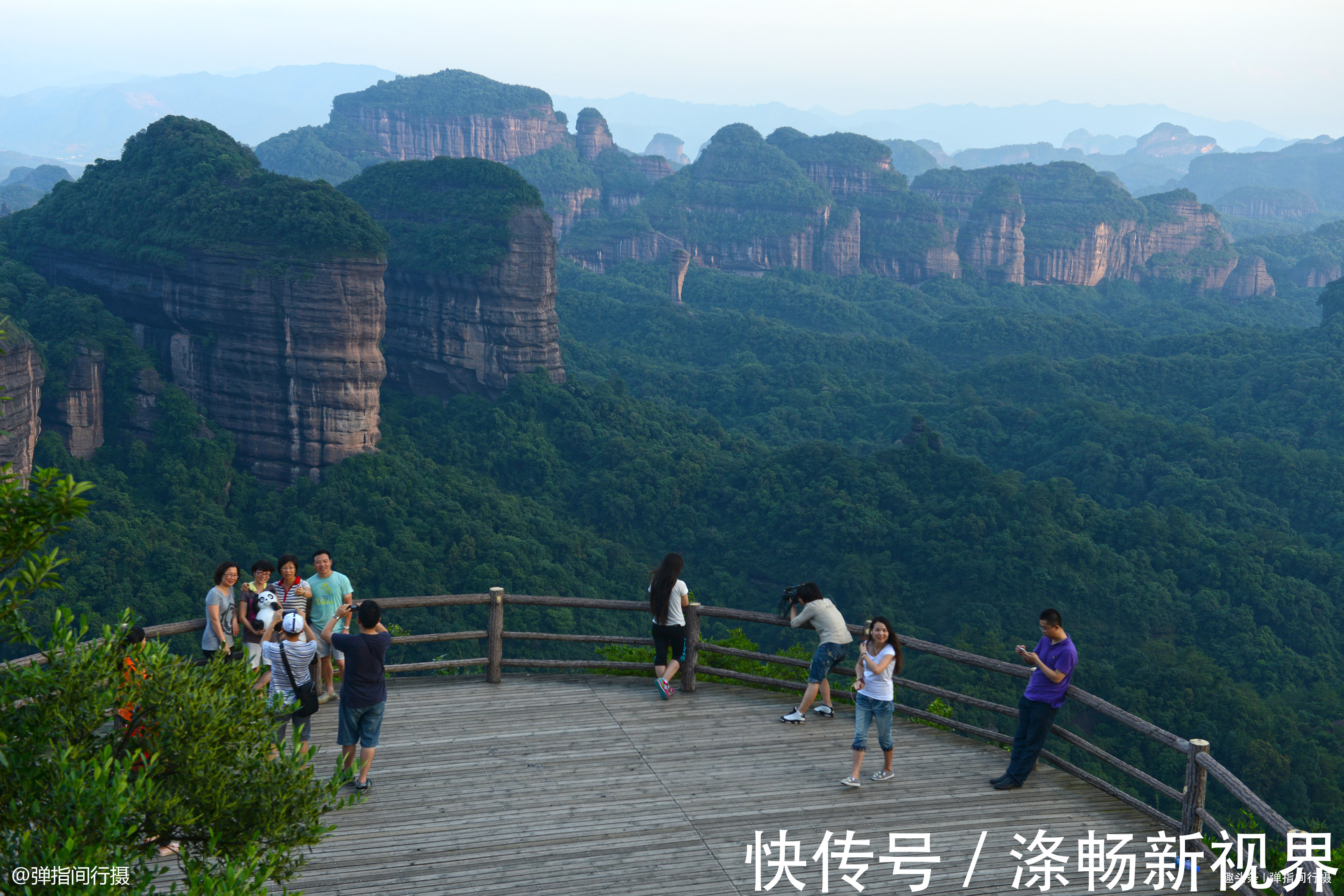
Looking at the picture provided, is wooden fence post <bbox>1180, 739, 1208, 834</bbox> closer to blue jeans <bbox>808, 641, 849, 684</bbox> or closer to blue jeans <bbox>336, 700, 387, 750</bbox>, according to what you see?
blue jeans <bbox>808, 641, 849, 684</bbox>

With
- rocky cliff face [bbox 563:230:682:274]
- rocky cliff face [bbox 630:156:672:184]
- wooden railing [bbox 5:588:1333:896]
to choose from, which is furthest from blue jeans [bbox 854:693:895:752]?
rocky cliff face [bbox 630:156:672:184]

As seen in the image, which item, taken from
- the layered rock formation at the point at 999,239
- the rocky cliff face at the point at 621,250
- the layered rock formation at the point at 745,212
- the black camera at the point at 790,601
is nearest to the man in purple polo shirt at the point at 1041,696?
the black camera at the point at 790,601

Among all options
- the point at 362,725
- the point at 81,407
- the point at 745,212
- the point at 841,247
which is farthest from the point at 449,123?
the point at 362,725

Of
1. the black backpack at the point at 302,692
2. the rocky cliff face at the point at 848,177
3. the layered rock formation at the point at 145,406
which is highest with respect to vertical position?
the rocky cliff face at the point at 848,177

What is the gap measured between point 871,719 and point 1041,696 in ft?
5.07

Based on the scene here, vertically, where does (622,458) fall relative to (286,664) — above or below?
below

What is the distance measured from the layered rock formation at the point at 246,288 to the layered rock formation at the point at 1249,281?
12077 centimetres

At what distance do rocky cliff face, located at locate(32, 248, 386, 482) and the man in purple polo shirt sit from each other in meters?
41.8

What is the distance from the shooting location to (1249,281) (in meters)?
135

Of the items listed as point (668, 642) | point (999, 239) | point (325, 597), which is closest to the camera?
point (325, 597)

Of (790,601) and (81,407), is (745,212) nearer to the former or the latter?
(81,407)

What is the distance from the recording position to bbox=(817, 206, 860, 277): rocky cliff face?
13400cm

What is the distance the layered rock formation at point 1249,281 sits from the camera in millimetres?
135125

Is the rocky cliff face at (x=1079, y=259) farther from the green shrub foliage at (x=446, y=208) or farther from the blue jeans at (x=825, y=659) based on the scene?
the blue jeans at (x=825, y=659)
